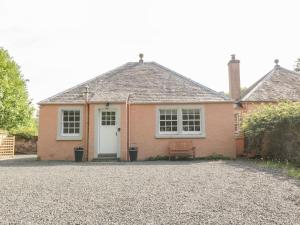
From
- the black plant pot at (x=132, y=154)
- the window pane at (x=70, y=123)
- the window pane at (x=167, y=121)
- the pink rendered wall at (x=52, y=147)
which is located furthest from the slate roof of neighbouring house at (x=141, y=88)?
the black plant pot at (x=132, y=154)

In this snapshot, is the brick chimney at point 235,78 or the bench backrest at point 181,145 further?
the brick chimney at point 235,78

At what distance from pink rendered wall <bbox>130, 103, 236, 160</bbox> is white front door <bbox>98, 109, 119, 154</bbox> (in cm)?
88

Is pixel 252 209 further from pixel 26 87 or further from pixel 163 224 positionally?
pixel 26 87

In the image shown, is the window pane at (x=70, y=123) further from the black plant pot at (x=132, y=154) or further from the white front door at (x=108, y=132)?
the black plant pot at (x=132, y=154)

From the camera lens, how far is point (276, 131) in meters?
13.3

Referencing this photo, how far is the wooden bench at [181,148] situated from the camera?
618 inches

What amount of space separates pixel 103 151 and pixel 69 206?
10.1 m

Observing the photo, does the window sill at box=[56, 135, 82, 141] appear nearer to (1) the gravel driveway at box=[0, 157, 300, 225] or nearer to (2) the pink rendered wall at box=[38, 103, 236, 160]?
(2) the pink rendered wall at box=[38, 103, 236, 160]

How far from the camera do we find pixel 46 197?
676 cm

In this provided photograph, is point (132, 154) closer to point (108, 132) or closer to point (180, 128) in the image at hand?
point (108, 132)

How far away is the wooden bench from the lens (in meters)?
15.7

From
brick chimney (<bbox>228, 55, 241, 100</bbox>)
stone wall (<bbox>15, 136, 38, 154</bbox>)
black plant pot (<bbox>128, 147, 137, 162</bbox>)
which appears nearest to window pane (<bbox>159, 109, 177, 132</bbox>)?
black plant pot (<bbox>128, 147, 137, 162</bbox>)

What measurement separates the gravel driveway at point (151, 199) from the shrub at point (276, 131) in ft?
9.84

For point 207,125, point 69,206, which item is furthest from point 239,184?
point 207,125
